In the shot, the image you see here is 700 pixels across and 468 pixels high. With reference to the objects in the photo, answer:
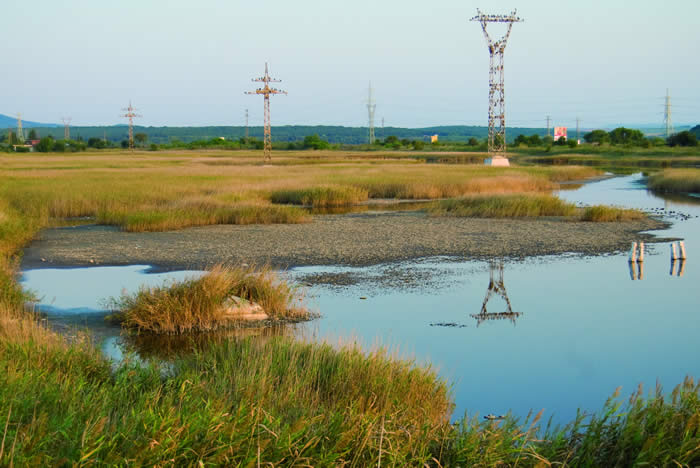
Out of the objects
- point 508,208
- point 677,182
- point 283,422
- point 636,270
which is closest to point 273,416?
point 283,422

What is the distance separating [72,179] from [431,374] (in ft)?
103

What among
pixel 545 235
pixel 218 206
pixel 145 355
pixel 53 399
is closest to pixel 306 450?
pixel 53 399

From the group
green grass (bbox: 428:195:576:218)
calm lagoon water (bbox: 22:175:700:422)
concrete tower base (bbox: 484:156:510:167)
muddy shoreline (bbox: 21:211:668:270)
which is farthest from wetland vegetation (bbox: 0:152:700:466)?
concrete tower base (bbox: 484:156:510:167)

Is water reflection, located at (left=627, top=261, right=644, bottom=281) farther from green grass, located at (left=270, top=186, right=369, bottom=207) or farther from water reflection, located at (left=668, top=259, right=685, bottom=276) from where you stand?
green grass, located at (left=270, top=186, right=369, bottom=207)

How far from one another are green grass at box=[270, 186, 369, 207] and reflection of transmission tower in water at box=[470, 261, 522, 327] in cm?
1483

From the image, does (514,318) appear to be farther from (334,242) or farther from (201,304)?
(334,242)

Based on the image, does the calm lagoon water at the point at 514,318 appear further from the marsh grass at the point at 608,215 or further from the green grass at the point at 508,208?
the green grass at the point at 508,208

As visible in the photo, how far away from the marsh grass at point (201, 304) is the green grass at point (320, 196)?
18.9m

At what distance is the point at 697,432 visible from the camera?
494 centimetres

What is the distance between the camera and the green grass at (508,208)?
24362mm

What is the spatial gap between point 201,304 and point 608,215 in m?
16.1

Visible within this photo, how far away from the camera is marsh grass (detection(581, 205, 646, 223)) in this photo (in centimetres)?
2273

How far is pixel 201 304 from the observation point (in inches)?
404

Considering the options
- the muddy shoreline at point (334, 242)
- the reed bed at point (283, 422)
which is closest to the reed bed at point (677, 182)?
the muddy shoreline at point (334, 242)
